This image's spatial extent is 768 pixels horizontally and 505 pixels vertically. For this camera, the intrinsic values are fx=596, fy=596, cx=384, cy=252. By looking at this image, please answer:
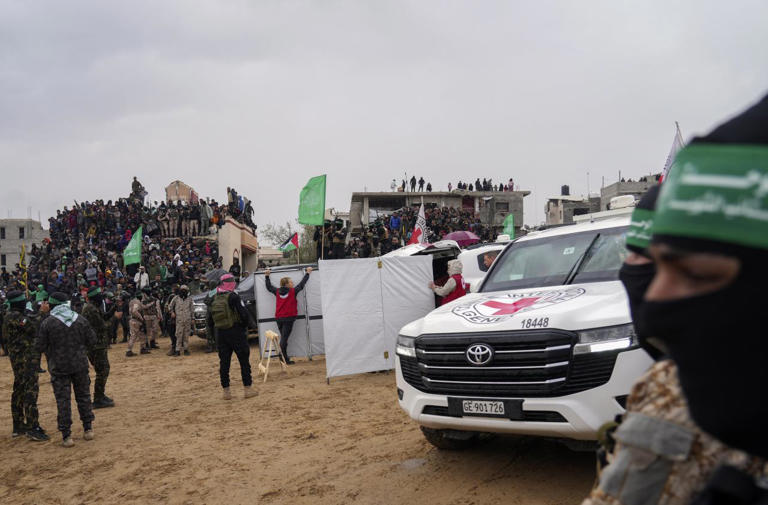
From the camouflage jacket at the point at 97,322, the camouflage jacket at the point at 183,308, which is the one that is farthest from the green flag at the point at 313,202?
the camouflage jacket at the point at 97,322

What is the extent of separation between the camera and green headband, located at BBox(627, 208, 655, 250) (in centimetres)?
214

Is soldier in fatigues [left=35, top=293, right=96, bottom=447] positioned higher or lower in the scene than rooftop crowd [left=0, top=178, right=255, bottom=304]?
lower

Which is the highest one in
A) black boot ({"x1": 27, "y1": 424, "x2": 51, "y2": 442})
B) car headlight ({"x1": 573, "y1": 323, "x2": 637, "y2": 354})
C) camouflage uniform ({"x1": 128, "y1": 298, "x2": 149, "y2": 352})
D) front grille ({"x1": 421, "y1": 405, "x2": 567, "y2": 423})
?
car headlight ({"x1": 573, "y1": 323, "x2": 637, "y2": 354})

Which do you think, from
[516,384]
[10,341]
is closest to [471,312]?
[516,384]

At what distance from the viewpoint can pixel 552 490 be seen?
14.6 feet

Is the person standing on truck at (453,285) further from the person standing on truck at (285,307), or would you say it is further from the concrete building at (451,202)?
the concrete building at (451,202)

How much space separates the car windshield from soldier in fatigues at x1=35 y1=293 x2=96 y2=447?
4.95 metres

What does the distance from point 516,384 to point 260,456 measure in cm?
308

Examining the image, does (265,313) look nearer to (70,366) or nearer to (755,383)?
(70,366)

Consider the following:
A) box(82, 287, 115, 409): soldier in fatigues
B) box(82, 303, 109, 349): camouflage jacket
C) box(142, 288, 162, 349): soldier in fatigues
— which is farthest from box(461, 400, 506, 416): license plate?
box(142, 288, 162, 349): soldier in fatigues

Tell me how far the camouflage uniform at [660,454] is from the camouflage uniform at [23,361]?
302 inches

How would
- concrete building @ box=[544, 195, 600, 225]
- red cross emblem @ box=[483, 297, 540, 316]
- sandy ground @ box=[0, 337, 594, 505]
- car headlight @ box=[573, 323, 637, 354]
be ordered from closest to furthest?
1. car headlight @ box=[573, 323, 637, 354]
2. red cross emblem @ box=[483, 297, 540, 316]
3. sandy ground @ box=[0, 337, 594, 505]
4. concrete building @ box=[544, 195, 600, 225]

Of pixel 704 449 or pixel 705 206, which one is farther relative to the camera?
pixel 704 449

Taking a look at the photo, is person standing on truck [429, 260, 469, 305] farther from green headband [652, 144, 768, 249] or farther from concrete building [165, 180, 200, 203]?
concrete building [165, 180, 200, 203]
